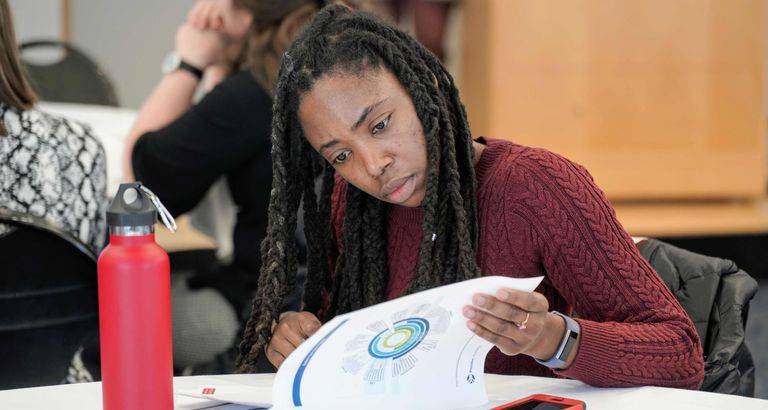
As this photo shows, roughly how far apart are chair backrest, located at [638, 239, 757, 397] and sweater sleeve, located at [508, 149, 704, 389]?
0.10 metres

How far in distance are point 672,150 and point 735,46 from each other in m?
0.63

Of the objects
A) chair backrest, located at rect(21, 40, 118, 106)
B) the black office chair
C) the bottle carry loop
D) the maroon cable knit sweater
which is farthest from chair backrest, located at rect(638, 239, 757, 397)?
chair backrest, located at rect(21, 40, 118, 106)

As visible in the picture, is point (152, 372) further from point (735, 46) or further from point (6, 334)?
point (735, 46)

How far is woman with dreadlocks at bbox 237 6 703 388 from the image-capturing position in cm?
110

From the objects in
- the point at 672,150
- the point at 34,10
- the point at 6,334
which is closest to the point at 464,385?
the point at 6,334

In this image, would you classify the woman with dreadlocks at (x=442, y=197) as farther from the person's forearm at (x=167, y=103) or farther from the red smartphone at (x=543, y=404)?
the person's forearm at (x=167, y=103)

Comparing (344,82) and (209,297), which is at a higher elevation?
(344,82)

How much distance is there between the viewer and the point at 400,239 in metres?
1.34

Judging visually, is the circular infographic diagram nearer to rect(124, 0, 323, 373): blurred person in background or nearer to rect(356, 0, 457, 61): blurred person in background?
rect(124, 0, 323, 373): blurred person in background

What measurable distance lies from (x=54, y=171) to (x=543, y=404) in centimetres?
107

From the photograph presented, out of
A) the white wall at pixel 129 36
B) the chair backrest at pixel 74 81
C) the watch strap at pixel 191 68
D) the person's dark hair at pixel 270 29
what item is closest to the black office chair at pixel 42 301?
the person's dark hair at pixel 270 29

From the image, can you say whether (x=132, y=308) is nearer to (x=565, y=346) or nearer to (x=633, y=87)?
(x=565, y=346)

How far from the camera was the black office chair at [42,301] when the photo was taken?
1369 mm

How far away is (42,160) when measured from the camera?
163 cm
